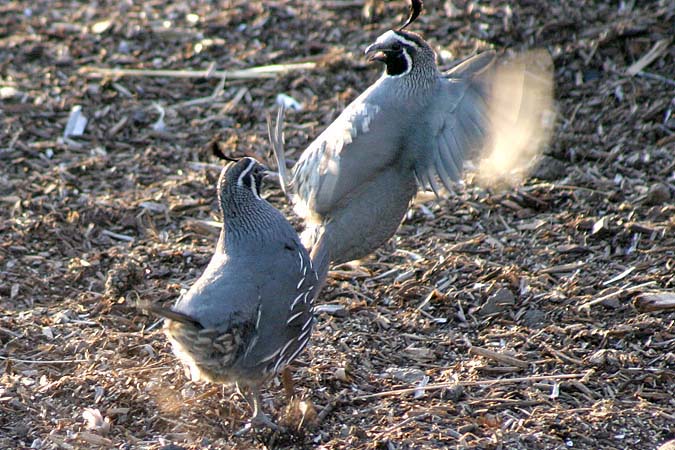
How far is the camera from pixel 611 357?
531 cm

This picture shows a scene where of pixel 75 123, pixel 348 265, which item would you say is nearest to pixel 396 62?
pixel 348 265

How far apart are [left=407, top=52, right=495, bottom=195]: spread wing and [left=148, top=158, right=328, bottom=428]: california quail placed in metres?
1.03

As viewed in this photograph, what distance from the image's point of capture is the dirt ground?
5.04 m

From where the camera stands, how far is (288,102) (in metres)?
8.37

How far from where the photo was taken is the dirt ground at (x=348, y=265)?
16.5 feet

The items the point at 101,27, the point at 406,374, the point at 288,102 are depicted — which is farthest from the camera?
the point at 101,27

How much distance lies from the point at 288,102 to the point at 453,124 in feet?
9.08

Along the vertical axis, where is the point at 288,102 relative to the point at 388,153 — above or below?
below

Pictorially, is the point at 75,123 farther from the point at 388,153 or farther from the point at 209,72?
the point at 388,153

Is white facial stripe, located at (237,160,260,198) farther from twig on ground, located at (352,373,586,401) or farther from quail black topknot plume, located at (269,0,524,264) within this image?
twig on ground, located at (352,373,586,401)

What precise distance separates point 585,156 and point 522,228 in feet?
3.25

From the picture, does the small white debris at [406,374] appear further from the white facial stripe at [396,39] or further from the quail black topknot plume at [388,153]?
the white facial stripe at [396,39]

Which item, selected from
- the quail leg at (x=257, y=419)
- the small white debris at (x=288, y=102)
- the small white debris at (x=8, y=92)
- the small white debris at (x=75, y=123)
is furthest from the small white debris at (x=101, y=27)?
the quail leg at (x=257, y=419)

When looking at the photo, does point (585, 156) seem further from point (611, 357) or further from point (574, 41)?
point (611, 357)
